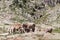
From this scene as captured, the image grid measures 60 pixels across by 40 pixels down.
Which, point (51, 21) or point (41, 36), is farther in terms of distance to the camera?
point (51, 21)

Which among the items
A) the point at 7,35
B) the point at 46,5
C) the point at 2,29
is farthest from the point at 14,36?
the point at 46,5

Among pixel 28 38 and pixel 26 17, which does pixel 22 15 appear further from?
pixel 28 38

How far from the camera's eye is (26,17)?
34.1m

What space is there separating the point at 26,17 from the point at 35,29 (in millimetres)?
6979

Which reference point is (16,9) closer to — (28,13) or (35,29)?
(28,13)

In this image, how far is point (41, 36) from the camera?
23.9 m

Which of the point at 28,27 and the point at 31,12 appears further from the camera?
the point at 31,12

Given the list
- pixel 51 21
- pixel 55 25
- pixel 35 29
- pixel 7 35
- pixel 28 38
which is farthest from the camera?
pixel 51 21

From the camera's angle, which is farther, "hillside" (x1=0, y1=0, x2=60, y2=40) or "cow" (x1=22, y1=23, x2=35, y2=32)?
"hillside" (x1=0, y1=0, x2=60, y2=40)

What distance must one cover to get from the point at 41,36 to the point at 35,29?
3.45 meters

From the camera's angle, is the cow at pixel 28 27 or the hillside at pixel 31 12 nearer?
A: the cow at pixel 28 27

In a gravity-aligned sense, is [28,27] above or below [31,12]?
above

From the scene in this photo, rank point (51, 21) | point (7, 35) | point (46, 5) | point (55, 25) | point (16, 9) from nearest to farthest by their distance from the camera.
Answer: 1. point (7, 35)
2. point (55, 25)
3. point (51, 21)
4. point (16, 9)
5. point (46, 5)

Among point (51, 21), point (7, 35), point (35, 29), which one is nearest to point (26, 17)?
point (51, 21)
